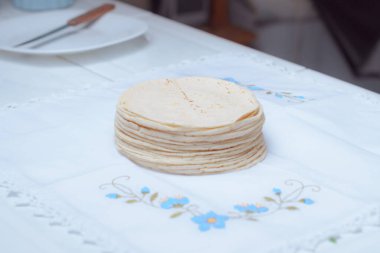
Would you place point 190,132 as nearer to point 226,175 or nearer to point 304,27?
point 226,175

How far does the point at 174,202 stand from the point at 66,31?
2.23ft

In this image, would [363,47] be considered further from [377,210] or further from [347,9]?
[377,210]

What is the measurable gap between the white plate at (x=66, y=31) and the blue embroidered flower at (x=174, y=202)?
1.65ft

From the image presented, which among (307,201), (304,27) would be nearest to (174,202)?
(307,201)

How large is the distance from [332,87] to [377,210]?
37 cm

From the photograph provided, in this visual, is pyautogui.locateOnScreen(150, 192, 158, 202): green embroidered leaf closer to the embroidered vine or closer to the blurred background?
the embroidered vine

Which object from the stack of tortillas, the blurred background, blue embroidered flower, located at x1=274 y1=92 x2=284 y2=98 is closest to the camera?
the stack of tortillas

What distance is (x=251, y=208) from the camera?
65 centimetres

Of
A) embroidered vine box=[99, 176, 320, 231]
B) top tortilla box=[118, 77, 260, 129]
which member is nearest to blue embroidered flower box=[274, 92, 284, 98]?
top tortilla box=[118, 77, 260, 129]

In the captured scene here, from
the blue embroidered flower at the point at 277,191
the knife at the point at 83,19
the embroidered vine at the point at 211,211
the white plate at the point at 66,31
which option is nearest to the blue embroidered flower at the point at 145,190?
the embroidered vine at the point at 211,211

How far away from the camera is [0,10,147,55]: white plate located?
1.18 metres

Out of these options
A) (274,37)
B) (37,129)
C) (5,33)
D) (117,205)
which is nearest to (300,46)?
(274,37)

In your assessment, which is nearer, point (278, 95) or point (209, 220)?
point (209, 220)

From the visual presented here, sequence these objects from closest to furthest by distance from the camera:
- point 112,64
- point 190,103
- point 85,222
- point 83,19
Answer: point 85,222 < point 190,103 < point 112,64 < point 83,19
